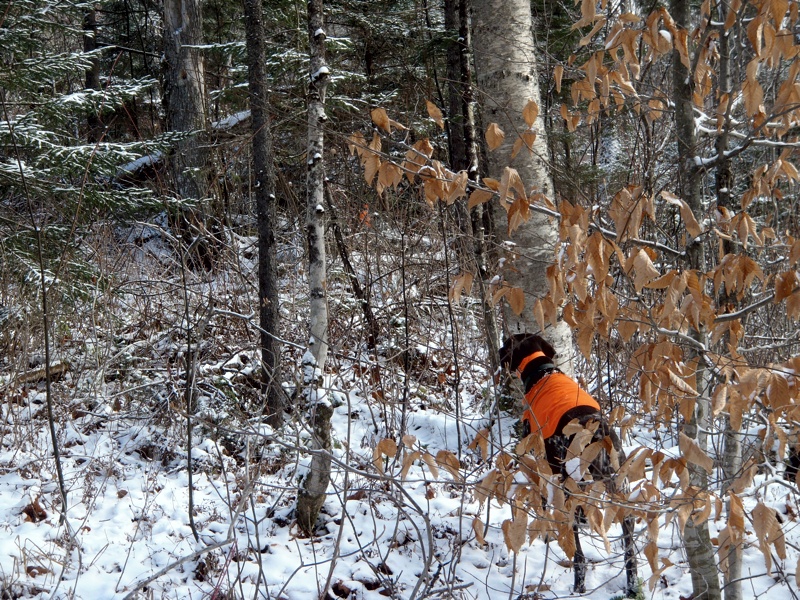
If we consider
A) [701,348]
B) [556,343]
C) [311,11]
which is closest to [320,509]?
[556,343]

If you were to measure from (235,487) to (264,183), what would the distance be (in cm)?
220

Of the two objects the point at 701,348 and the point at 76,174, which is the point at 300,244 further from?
the point at 701,348

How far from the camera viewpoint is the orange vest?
315cm

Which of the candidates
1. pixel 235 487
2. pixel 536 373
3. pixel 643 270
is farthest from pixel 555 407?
pixel 235 487

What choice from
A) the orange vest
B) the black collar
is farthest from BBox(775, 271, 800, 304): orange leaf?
the black collar

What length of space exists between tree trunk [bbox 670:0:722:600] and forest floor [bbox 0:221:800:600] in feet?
1.54

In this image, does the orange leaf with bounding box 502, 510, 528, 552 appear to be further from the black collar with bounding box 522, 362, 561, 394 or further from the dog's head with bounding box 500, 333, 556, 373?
the dog's head with bounding box 500, 333, 556, 373

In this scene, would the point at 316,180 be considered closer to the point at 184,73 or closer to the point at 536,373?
the point at 536,373

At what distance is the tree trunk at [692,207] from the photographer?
233 cm

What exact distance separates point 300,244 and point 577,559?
4882mm

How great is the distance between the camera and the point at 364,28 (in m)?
9.61

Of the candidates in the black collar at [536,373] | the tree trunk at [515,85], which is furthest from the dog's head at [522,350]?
the tree trunk at [515,85]

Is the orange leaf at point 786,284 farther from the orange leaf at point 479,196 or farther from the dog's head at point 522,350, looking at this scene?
the dog's head at point 522,350

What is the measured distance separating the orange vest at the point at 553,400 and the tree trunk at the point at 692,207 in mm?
631
